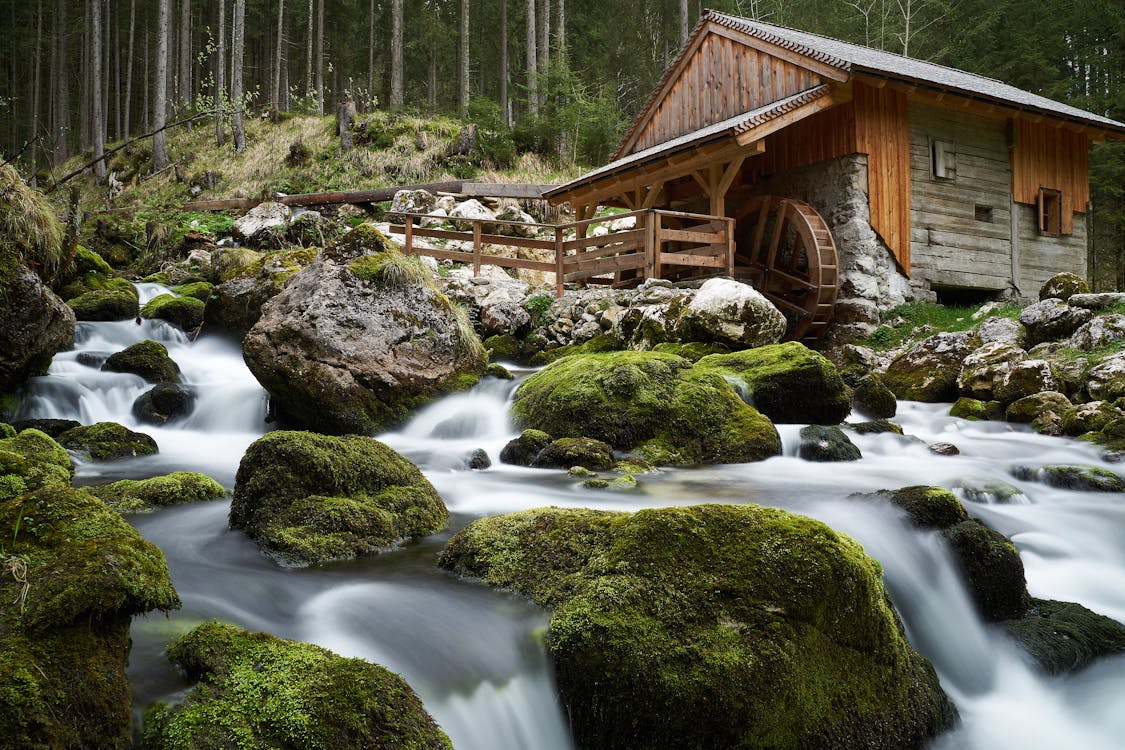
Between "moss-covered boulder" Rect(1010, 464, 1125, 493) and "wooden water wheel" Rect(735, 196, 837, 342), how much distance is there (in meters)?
8.02

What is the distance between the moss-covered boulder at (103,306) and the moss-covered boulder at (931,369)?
12.5 meters

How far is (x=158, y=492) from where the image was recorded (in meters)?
5.27

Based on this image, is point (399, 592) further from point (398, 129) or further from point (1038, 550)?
point (398, 129)

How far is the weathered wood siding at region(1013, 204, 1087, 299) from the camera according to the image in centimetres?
1678

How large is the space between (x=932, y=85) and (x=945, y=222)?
303 cm

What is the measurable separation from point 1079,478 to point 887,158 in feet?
33.3

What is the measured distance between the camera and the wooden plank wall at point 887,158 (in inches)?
575

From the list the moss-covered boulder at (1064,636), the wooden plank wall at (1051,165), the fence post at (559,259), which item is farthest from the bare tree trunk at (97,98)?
the moss-covered boulder at (1064,636)

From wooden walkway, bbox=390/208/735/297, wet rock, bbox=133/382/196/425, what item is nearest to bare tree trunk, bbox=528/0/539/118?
wooden walkway, bbox=390/208/735/297

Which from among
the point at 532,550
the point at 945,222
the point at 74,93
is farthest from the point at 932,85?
the point at 74,93

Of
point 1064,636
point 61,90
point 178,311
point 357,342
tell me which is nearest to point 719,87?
point 178,311

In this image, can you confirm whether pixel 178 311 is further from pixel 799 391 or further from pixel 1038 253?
pixel 1038 253

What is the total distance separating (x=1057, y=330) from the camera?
11.4 metres

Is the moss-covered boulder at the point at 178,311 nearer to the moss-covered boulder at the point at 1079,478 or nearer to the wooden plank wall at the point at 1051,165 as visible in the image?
the moss-covered boulder at the point at 1079,478
